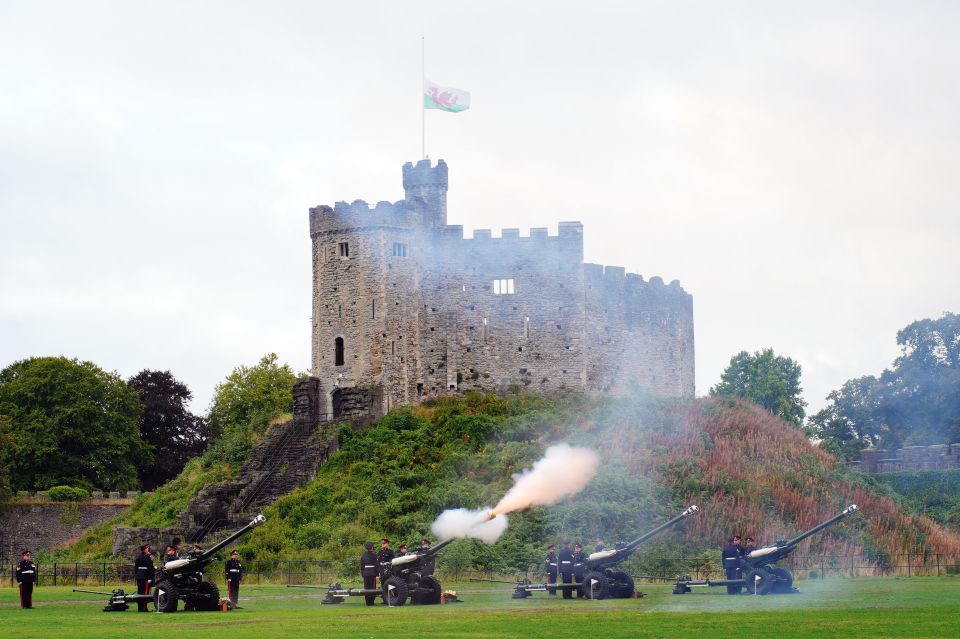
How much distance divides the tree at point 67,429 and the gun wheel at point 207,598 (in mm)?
54981

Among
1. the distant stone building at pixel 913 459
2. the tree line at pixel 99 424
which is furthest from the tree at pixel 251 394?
the distant stone building at pixel 913 459

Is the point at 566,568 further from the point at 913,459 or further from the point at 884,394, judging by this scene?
the point at 884,394

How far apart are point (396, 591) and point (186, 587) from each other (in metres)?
4.49

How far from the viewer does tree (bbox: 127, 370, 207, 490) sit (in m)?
95.2

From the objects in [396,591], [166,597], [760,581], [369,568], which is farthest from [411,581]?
[760,581]

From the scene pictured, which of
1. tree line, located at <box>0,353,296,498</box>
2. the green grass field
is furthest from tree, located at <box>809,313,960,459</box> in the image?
the green grass field

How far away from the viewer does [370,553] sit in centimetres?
3441

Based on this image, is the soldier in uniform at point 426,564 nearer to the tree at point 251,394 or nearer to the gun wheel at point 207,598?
the gun wheel at point 207,598

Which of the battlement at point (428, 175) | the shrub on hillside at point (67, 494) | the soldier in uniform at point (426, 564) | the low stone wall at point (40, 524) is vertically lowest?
the soldier in uniform at point (426, 564)

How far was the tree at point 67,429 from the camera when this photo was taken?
86.5 meters

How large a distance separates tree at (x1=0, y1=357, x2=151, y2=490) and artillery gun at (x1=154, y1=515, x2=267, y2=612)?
54.9 metres

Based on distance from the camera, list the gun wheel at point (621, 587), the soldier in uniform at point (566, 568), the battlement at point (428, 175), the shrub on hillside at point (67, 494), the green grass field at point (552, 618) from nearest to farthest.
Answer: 1. the green grass field at point (552, 618)
2. the gun wheel at point (621, 587)
3. the soldier in uniform at point (566, 568)
4. the battlement at point (428, 175)
5. the shrub on hillside at point (67, 494)

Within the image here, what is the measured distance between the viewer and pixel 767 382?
309 feet

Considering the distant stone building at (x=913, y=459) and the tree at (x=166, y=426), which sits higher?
the tree at (x=166, y=426)
